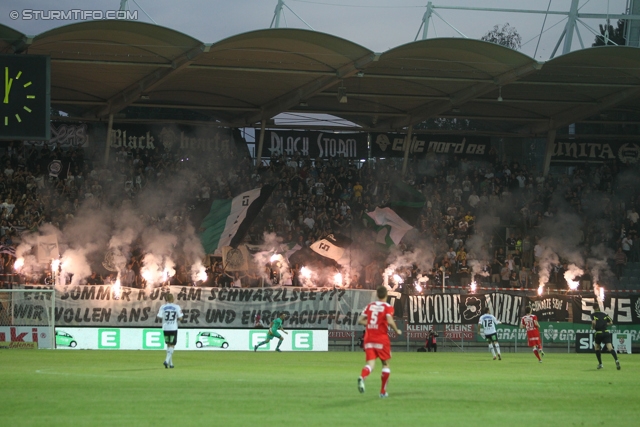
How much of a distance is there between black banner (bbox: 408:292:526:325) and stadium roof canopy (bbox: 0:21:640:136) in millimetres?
9653

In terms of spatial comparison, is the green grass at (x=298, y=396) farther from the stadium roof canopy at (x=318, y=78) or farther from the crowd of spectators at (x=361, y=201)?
the crowd of spectators at (x=361, y=201)

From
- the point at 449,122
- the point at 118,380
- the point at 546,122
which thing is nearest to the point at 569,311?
the point at 546,122

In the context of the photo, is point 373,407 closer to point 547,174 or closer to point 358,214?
point 358,214

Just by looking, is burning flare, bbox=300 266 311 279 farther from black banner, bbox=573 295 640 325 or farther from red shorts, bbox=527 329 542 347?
red shorts, bbox=527 329 542 347

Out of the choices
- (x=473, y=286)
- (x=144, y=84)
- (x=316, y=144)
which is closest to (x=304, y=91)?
(x=316, y=144)

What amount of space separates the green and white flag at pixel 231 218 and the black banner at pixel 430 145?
1042 centimetres

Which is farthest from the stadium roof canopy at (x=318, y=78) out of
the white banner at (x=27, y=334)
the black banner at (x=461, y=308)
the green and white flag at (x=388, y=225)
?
the white banner at (x=27, y=334)

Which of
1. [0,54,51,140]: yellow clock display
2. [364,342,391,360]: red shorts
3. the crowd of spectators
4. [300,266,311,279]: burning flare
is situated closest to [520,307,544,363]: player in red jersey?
the crowd of spectators

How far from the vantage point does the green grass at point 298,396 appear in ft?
39.1

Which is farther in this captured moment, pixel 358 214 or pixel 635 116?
pixel 635 116

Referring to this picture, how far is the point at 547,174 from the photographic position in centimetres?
5044

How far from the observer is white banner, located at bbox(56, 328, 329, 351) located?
1337 inches

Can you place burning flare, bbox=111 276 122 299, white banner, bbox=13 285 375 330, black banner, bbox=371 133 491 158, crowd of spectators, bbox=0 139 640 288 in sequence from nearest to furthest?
white banner, bbox=13 285 375 330
burning flare, bbox=111 276 122 299
crowd of spectators, bbox=0 139 640 288
black banner, bbox=371 133 491 158

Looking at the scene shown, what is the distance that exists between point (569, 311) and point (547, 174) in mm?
13421
